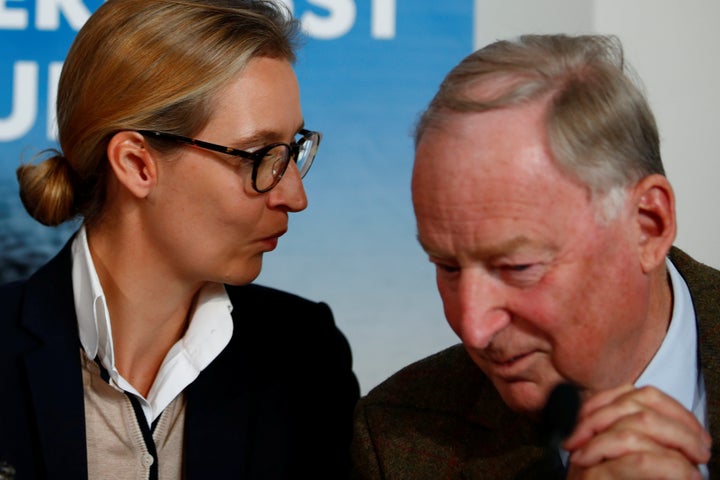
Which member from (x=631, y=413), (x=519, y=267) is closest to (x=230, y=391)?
(x=519, y=267)

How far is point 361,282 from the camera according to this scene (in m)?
2.69

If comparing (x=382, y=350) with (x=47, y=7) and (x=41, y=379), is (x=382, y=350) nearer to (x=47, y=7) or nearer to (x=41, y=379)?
(x=41, y=379)

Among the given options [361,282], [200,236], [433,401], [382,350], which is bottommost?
[382,350]

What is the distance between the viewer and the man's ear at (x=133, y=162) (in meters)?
1.98

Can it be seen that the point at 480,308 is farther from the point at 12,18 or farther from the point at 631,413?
the point at 12,18

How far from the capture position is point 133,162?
201 centimetres

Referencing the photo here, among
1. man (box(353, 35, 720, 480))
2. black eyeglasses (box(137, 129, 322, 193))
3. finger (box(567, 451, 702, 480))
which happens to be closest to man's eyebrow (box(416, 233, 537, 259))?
man (box(353, 35, 720, 480))

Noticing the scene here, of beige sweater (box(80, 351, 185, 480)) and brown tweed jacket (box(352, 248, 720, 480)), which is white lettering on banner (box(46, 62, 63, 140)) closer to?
beige sweater (box(80, 351, 185, 480))

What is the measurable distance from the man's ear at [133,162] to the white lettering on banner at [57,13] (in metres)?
0.81

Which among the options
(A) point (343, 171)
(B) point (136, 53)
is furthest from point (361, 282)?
(B) point (136, 53)

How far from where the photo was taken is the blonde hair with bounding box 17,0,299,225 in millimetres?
1929

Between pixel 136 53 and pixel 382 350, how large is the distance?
113 cm

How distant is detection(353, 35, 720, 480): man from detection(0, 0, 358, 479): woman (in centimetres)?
70

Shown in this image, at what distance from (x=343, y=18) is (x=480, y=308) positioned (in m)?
1.62
